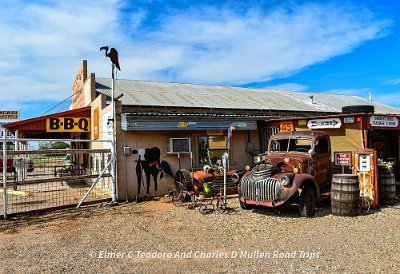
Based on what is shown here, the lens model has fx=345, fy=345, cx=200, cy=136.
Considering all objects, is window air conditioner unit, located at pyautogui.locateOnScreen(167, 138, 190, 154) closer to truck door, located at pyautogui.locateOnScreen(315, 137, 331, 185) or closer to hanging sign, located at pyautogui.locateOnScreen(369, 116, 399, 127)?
truck door, located at pyautogui.locateOnScreen(315, 137, 331, 185)

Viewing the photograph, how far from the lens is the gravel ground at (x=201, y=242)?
17.1ft

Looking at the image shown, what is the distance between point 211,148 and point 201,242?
6.89 m

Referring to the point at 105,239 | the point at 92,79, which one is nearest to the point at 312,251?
the point at 105,239

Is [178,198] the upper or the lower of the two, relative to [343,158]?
lower

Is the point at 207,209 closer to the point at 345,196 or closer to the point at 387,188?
the point at 345,196

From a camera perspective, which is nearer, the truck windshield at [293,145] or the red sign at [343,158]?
the red sign at [343,158]

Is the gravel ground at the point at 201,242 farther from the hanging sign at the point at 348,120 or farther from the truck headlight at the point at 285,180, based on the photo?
the hanging sign at the point at 348,120

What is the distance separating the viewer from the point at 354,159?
30.4 ft

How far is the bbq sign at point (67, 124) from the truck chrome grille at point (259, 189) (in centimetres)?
910

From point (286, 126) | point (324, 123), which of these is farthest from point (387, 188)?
point (286, 126)

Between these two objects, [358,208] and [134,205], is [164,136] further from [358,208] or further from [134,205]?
[358,208]

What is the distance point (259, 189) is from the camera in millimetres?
8406

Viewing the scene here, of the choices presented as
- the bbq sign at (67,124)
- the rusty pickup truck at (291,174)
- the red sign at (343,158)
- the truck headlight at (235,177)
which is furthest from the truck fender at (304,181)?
the bbq sign at (67,124)

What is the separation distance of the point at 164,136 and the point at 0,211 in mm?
5410
